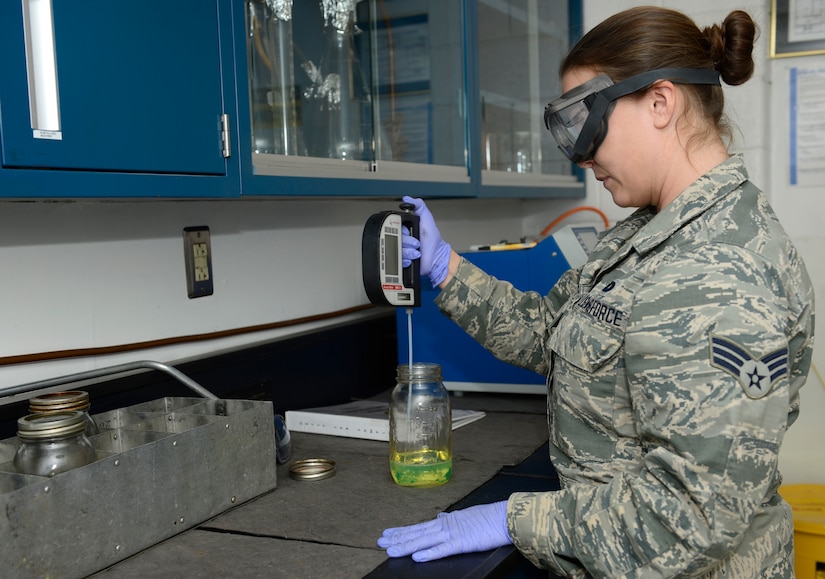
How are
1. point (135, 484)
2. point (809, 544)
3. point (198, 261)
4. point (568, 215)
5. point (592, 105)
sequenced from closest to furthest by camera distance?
point (135, 484) < point (592, 105) < point (198, 261) < point (809, 544) < point (568, 215)

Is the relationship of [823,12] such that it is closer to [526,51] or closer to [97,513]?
[526,51]

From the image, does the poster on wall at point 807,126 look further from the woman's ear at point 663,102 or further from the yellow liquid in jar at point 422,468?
the yellow liquid in jar at point 422,468

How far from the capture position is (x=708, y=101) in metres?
1.13

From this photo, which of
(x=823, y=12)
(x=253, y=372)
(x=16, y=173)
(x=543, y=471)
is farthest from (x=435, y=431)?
(x=823, y=12)

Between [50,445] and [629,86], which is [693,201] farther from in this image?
[50,445]

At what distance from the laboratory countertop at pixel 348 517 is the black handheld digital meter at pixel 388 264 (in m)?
0.30

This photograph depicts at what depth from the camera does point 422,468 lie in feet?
4.32

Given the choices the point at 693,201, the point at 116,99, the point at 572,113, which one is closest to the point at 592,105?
the point at 572,113

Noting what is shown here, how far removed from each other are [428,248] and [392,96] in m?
0.50

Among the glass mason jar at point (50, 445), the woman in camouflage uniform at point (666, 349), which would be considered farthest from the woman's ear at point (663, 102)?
the glass mason jar at point (50, 445)

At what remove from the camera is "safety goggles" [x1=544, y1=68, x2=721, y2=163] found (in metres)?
1.09

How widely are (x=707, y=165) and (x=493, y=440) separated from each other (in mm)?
703

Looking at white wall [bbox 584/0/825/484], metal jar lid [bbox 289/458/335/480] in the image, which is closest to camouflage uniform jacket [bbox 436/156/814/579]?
metal jar lid [bbox 289/458/335/480]

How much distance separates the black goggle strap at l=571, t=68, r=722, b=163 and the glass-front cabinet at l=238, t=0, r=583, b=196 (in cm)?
23
